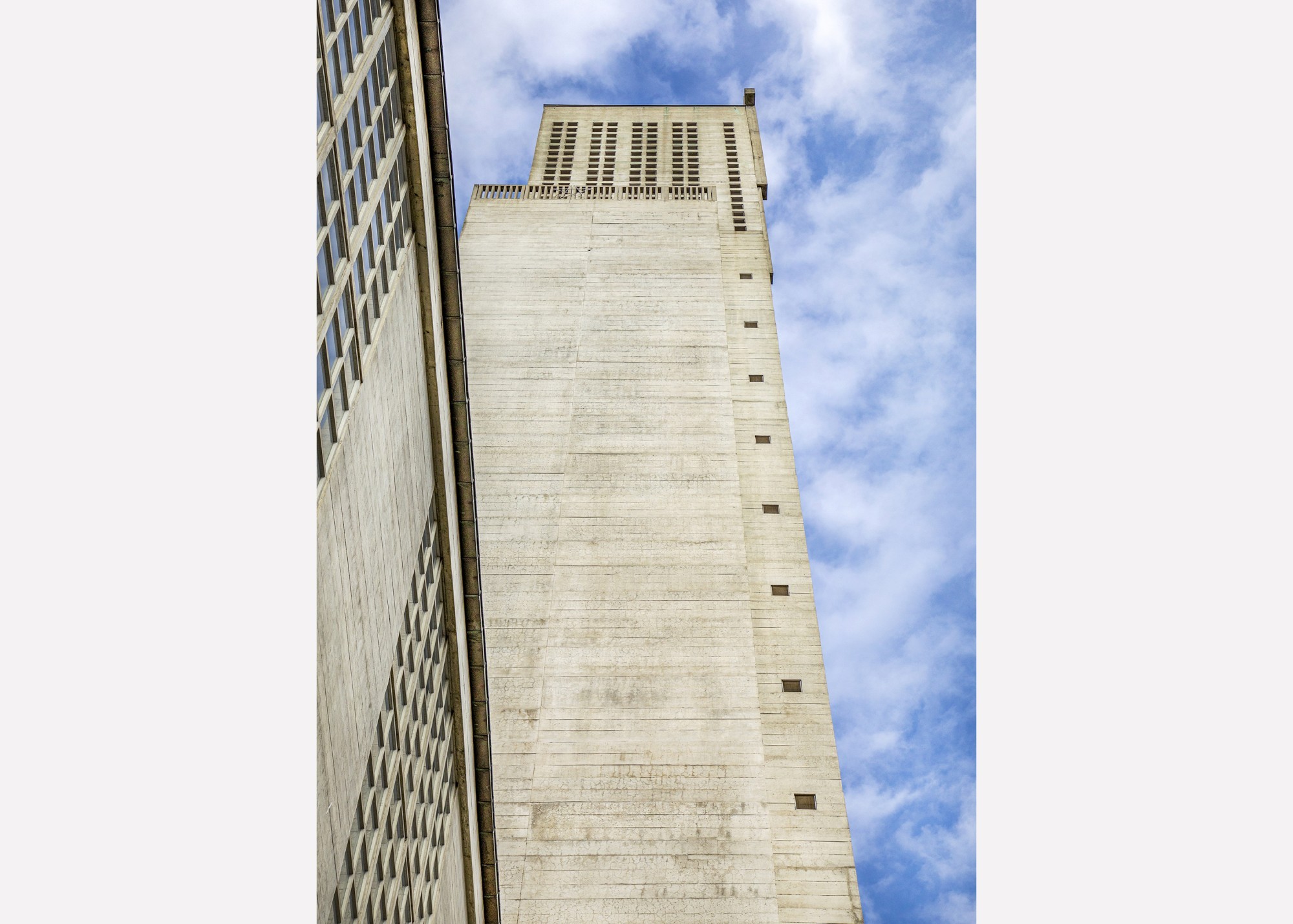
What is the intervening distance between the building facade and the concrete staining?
7.94 meters

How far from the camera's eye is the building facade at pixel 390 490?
1559 centimetres

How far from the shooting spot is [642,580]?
134 feet

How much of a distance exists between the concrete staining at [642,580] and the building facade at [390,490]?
7938 millimetres

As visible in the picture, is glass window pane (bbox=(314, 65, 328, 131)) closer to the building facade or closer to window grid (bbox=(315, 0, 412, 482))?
the building facade

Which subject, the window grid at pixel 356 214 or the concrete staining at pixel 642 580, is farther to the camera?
the concrete staining at pixel 642 580

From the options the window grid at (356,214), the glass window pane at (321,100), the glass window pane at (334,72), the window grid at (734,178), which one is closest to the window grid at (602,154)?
the window grid at (734,178)

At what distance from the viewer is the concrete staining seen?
32.7 meters

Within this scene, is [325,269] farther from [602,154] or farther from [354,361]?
[602,154]

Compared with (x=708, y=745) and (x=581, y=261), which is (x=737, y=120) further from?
(x=708, y=745)

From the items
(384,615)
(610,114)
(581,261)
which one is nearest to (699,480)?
(581,261)

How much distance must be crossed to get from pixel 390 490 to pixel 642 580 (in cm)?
2225

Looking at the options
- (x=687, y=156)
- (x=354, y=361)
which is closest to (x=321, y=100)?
(x=354, y=361)

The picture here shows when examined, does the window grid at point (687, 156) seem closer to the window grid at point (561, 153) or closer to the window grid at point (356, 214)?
the window grid at point (561, 153)

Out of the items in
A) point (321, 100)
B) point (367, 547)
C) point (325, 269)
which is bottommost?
point (367, 547)
